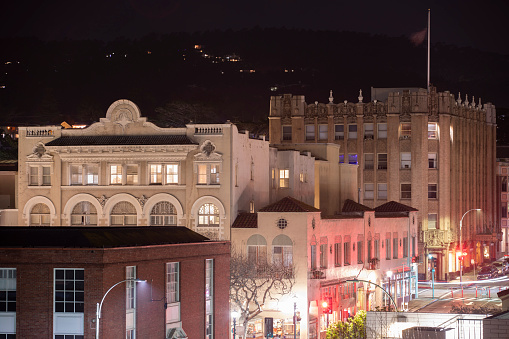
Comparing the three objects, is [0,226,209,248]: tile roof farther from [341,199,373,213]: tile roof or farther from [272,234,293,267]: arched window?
[341,199,373,213]: tile roof

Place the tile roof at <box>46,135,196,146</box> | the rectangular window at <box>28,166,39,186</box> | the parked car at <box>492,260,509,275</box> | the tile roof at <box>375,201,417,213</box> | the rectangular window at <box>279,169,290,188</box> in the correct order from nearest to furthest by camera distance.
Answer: the tile roof at <box>46,135,196,146</box> → the rectangular window at <box>28,166,39,186</box> → the rectangular window at <box>279,169,290,188</box> → the tile roof at <box>375,201,417,213</box> → the parked car at <box>492,260,509,275</box>

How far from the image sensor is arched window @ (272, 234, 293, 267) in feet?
324

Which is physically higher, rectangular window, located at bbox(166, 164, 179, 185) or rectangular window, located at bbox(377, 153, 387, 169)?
rectangular window, located at bbox(377, 153, 387, 169)

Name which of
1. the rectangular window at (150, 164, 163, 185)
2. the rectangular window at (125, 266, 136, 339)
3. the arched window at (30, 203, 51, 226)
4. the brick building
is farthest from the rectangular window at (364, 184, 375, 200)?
the rectangular window at (125, 266, 136, 339)

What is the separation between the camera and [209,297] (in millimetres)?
79500

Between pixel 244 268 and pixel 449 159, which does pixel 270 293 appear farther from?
pixel 449 159

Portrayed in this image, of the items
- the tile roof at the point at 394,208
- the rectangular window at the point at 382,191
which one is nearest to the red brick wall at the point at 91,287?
the tile roof at the point at 394,208

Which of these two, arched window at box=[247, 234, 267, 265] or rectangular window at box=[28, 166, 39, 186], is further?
rectangular window at box=[28, 166, 39, 186]

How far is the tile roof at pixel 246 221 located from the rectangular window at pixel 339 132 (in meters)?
55.7

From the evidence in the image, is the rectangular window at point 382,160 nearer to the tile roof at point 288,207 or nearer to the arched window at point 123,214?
the tile roof at point 288,207

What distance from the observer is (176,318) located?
244 feet

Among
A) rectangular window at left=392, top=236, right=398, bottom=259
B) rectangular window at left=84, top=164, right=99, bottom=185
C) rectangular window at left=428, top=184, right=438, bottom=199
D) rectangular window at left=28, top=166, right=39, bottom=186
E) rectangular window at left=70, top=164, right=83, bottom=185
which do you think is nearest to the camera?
rectangular window at left=84, top=164, right=99, bottom=185

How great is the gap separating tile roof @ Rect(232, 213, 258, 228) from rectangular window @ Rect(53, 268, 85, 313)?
36350 millimetres

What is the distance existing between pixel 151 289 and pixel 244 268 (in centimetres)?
2655
